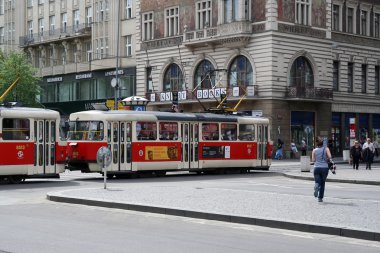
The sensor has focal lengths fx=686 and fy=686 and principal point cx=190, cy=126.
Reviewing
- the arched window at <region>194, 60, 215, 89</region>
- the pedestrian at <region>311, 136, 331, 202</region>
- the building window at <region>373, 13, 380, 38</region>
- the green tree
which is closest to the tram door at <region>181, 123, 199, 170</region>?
the pedestrian at <region>311, 136, 331, 202</region>

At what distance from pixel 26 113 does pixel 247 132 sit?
12786 millimetres

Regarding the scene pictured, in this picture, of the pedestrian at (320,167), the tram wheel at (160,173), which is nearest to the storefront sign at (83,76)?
the tram wheel at (160,173)

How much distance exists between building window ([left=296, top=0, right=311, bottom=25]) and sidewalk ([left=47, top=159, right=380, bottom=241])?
109 ft

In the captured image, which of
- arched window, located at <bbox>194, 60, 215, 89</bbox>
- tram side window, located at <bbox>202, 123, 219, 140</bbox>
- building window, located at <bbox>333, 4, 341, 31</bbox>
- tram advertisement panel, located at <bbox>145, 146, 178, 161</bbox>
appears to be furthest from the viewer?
building window, located at <bbox>333, 4, 341, 31</bbox>

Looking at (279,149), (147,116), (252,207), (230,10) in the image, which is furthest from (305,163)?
(230,10)

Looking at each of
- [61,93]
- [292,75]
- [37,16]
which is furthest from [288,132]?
[37,16]

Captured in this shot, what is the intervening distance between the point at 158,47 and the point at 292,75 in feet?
42.5

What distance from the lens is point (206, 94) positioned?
175 feet

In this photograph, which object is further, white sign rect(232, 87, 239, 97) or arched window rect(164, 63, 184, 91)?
arched window rect(164, 63, 184, 91)

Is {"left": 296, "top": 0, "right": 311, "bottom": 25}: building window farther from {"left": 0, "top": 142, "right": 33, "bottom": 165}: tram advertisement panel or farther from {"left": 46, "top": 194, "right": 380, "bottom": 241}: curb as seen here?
{"left": 46, "top": 194, "right": 380, "bottom": 241}: curb

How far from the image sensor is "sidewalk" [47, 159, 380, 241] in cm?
1348

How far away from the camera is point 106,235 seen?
1263 cm

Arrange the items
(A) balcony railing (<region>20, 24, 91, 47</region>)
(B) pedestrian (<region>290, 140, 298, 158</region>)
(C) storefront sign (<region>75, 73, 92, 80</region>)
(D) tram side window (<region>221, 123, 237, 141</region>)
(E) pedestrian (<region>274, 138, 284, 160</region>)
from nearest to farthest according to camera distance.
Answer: (D) tram side window (<region>221, 123, 237, 141</region>) < (E) pedestrian (<region>274, 138, 284, 160</region>) < (B) pedestrian (<region>290, 140, 298, 158</region>) < (C) storefront sign (<region>75, 73, 92, 80</region>) < (A) balcony railing (<region>20, 24, 91, 47</region>)

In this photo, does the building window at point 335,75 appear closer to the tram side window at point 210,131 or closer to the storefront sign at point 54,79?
the tram side window at point 210,131
